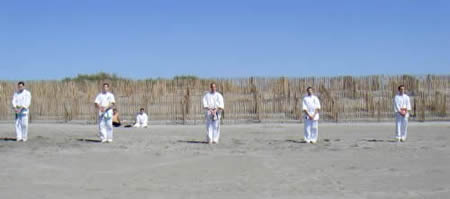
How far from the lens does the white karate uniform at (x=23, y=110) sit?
579 inches

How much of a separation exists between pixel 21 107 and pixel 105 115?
7.61ft

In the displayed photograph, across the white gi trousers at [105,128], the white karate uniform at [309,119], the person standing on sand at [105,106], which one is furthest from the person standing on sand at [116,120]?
the white karate uniform at [309,119]

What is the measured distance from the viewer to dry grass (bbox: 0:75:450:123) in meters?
20.8

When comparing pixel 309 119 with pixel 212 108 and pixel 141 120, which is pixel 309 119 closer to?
pixel 212 108

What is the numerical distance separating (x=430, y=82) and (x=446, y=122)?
1595 millimetres

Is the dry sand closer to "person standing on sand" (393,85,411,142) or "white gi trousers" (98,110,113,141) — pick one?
"white gi trousers" (98,110,113,141)

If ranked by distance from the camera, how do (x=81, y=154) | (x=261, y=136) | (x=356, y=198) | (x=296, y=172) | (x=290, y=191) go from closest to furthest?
(x=356, y=198) → (x=290, y=191) → (x=296, y=172) → (x=81, y=154) → (x=261, y=136)

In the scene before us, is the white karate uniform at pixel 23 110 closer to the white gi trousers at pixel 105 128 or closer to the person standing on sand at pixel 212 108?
the white gi trousers at pixel 105 128

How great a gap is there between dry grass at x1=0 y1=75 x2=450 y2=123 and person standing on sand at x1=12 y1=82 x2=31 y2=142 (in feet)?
22.3

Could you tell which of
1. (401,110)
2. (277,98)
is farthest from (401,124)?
(277,98)

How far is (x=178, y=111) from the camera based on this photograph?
2156 cm

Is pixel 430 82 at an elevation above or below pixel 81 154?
above

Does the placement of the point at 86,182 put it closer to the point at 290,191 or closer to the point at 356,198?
the point at 290,191

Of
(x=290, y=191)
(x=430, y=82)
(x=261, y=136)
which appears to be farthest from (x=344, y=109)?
(x=290, y=191)
